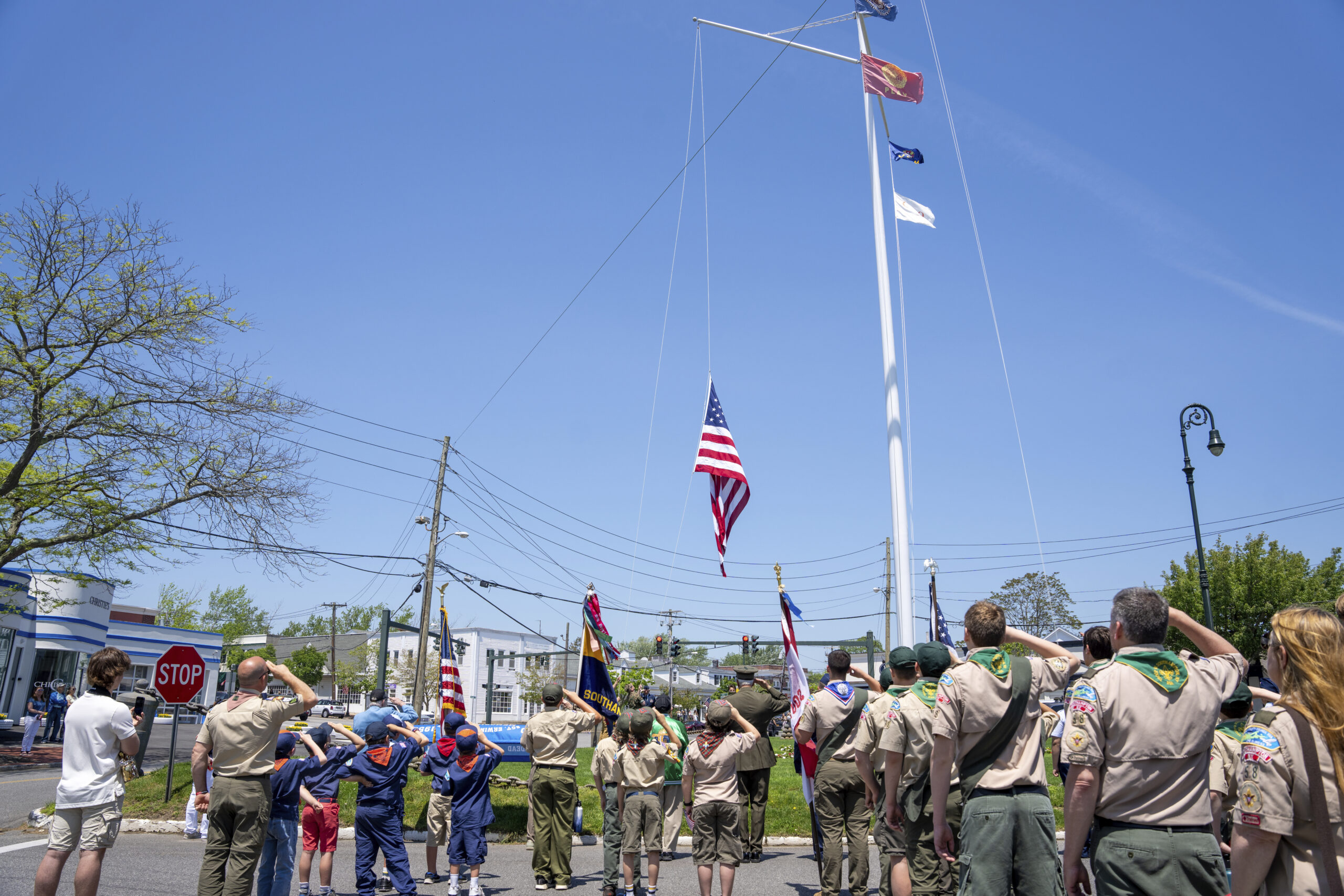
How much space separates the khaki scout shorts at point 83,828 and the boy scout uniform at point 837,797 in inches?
A: 217

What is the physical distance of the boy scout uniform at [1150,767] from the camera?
355 centimetres

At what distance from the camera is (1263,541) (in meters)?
37.3

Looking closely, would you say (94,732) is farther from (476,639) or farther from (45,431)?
(476,639)

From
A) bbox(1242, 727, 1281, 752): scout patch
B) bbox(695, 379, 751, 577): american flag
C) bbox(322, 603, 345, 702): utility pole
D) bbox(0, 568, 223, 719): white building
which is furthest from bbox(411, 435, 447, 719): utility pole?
bbox(322, 603, 345, 702): utility pole

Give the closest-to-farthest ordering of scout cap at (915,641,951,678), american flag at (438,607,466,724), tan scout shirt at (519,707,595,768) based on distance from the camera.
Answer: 1. scout cap at (915,641,951,678)
2. tan scout shirt at (519,707,595,768)
3. american flag at (438,607,466,724)

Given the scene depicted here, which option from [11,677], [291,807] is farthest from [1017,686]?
[11,677]

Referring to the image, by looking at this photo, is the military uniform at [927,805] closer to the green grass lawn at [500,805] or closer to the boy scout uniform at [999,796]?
the boy scout uniform at [999,796]

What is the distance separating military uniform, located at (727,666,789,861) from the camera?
31.9 ft

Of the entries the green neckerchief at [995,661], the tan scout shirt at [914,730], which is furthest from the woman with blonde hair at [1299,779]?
the tan scout shirt at [914,730]

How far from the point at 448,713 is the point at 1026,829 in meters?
6.59

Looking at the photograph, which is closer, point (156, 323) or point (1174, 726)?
point (1174, 726)

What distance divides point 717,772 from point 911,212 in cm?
868

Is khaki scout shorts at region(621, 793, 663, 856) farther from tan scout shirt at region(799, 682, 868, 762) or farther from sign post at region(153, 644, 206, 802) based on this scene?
sign post at region(153, 644, 206, 802)

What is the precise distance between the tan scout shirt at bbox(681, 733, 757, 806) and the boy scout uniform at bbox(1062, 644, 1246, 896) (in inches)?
160
